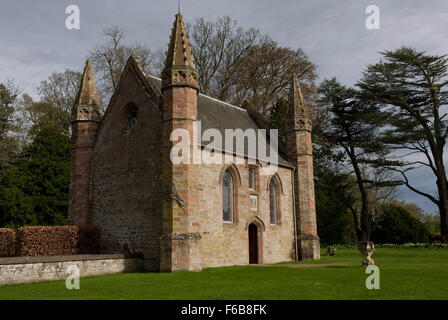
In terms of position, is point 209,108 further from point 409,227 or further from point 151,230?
point 409,227

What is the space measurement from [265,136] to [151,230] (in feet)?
36.4

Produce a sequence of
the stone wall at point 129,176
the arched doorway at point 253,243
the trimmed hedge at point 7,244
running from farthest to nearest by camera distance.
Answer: the arched doorway at point 253,243
the trimmed hedge at point 7,244
the stone wall at point 129,176

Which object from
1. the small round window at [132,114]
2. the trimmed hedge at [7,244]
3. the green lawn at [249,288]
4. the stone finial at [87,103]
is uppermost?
the stone finial at [87,103]

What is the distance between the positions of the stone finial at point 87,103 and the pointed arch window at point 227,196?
26.2 ft

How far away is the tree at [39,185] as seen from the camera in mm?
27516

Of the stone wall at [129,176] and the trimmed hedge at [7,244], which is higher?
the stone wall at [129,176]

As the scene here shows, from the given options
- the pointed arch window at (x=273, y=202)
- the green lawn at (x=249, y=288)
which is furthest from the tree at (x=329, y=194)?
the green lawn at (x=249, y=288)

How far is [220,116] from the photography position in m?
24.0

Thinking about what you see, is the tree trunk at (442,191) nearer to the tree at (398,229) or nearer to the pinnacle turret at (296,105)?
the tree at (398,229)

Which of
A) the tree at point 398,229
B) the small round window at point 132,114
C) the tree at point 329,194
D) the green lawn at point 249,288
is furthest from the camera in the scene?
the tree at point 398,229

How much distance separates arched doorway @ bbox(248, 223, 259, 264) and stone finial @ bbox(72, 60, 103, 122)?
1041 centimetres

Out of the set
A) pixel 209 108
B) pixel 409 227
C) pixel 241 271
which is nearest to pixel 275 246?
pixel 241 271

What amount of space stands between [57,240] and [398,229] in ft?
118

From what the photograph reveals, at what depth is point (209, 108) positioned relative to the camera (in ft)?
78.1
